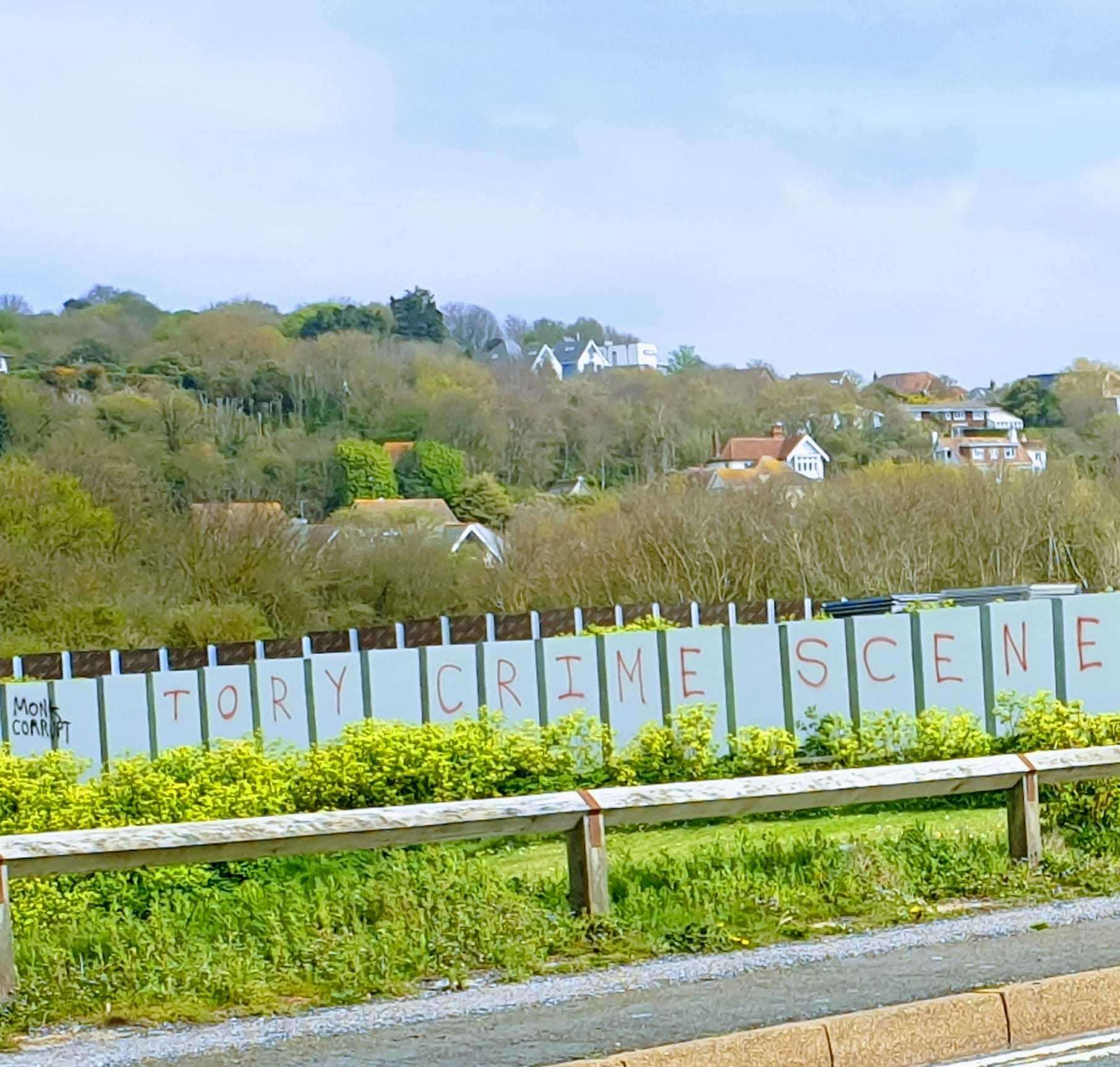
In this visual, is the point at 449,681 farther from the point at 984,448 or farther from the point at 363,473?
the point at 984,448

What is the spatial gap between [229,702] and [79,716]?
→ 2.60m

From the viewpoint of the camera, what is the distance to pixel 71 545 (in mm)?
59906

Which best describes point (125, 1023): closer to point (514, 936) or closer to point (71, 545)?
point (514, 936)

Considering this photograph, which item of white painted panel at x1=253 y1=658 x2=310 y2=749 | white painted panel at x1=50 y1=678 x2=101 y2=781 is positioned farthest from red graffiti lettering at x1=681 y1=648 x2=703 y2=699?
white painted panel at x1=50 y1=678 x2=101 y2=781

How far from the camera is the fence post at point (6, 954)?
7527 millimetres

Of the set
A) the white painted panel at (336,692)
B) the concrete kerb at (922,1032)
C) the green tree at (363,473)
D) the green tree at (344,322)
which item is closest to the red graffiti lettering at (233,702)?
the white painted panel at (336,692)

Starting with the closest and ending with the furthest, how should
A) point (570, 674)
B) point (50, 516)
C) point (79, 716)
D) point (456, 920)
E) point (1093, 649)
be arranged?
1. point (456, 920)
2. point (1093, 649)
3. point (570, 674)
4. point (79, 716)
5. point (50, 516)

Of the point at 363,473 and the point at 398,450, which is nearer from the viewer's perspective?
the point at 363,473

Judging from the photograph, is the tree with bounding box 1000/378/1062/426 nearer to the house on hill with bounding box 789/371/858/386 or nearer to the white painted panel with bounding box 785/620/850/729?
the house on hill with bounding box 789/371/858/386

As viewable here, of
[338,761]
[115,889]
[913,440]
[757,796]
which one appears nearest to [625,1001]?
[757,796]

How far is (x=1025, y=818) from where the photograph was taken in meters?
9.74

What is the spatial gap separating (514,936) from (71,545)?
53.7 metres

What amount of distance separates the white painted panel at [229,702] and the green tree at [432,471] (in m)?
87.5

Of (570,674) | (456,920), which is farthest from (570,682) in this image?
(456,920)
